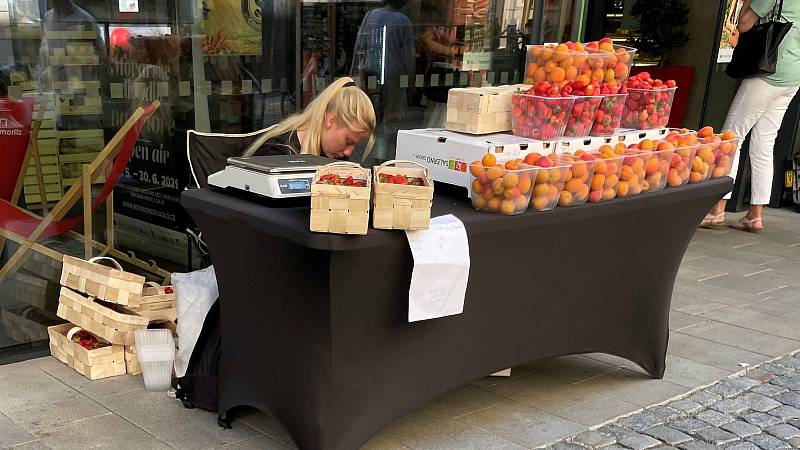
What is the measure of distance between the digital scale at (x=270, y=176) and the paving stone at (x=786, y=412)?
2.23 m

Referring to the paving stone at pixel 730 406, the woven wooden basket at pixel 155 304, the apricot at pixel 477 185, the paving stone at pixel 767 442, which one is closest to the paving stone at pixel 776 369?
the paving stone at pixel 730 406

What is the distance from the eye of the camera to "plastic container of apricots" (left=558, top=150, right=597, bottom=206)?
3.20 m

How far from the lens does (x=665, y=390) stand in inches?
153

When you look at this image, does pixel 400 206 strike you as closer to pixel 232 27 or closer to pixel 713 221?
pixel 232 27

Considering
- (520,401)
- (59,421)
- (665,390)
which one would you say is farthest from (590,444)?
(59,421)

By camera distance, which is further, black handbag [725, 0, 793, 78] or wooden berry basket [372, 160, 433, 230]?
black handbag [725, 0, 793, 78]

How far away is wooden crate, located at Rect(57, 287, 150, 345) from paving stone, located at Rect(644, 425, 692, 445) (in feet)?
7.03

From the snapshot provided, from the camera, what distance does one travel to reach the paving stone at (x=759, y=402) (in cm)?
375

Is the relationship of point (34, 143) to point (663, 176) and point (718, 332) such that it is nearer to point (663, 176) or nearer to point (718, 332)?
point (663, 176)

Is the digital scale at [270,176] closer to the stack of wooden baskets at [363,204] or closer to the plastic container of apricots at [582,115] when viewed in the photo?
the stack of wooden baskets at [363,204]

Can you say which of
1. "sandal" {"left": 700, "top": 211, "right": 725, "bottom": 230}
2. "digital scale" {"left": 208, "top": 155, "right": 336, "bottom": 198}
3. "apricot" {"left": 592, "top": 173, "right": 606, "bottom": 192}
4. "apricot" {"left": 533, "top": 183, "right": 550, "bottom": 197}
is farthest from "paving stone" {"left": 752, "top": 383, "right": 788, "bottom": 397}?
"sandal" {"left": 700, "top": 211, "right": 725, "bottom": 230}

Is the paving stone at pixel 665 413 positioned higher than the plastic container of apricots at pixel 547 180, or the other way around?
the plastic container of apricots at pixel 547 180

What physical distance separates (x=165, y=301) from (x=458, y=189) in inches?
55.3

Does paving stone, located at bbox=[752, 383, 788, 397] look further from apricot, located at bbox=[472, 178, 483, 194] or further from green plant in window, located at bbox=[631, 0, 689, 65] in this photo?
green plant in window, located at bbox=[631, 0, 689, 65]
